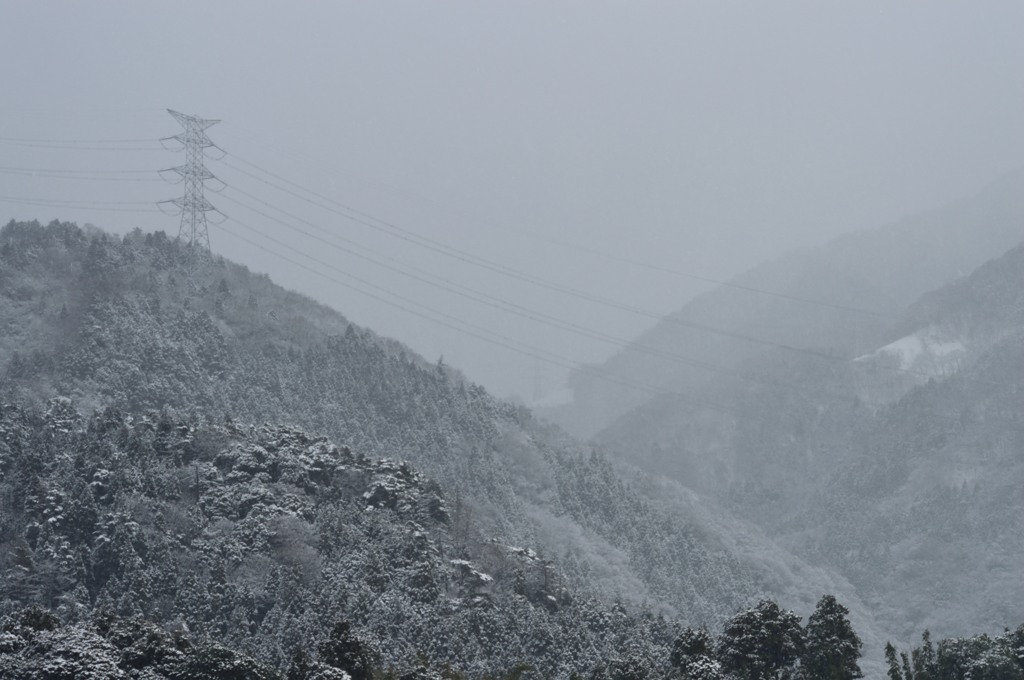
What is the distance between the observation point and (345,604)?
90.9 m

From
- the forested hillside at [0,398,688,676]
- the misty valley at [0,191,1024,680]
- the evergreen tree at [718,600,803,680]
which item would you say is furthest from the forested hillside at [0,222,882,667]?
the evergreen tree at [718,600,803,680]

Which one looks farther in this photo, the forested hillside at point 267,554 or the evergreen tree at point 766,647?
the forested hillside at point 267,554

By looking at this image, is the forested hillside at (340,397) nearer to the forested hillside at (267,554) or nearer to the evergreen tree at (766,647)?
the forested hillside at (267,554)

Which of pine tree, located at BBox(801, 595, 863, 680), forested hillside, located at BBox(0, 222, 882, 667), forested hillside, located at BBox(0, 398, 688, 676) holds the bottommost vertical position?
pine tree, located at BBox(801, 595, 863, 680)

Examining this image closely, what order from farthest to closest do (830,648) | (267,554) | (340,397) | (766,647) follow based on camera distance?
(340,397) → (267,554) → (766,647) → (830,648)

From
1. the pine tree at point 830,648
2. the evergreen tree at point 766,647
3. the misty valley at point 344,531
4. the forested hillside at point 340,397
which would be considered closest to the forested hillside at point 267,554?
the misty valley at point 344,531

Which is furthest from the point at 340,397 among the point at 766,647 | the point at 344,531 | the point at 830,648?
the point at 830,648

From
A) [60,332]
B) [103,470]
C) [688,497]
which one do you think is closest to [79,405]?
[60,332]

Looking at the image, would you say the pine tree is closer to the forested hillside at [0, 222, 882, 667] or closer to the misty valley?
the misty valley

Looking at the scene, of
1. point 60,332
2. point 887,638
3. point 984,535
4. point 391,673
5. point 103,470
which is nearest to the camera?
point 391,673

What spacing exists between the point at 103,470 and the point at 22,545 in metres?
10.0

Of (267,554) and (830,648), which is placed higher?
(267,554)

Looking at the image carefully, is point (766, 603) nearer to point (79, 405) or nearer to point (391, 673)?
point (391, 673)

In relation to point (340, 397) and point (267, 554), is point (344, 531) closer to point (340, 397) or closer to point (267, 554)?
point (267, 554)
